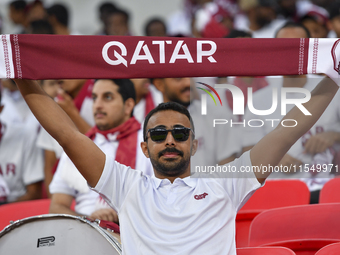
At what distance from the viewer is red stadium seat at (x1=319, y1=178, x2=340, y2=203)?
3.13 meters

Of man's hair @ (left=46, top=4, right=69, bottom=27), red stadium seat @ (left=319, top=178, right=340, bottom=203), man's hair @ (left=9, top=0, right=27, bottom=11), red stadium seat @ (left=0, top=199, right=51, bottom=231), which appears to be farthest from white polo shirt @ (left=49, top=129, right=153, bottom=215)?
man's hair @ (left=9, top=0, right=27, bottom=11)

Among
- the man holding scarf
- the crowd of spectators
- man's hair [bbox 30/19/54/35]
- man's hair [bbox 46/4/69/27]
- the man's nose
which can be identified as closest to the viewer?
the man's nose

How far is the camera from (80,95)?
Result: 15.6ft

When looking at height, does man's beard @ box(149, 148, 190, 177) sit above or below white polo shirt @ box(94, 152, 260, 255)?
above

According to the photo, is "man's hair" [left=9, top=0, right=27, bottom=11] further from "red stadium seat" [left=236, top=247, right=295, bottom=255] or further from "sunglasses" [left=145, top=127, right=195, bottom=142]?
"red stadium seat" [left=236, top=247, right=295, bottom=255]

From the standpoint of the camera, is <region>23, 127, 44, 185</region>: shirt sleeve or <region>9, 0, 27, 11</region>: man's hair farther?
<region>9, 0, 27, 11</region>: man's hair

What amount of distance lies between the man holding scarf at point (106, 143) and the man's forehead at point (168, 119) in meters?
0.83

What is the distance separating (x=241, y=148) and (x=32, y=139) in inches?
96.8

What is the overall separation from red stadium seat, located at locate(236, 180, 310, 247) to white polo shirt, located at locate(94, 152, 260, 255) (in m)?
0.70

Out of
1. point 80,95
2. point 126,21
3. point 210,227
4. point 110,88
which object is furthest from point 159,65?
point 126,21

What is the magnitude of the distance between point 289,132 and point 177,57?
0.72m

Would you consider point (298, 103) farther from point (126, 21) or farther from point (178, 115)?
point (126, 21)

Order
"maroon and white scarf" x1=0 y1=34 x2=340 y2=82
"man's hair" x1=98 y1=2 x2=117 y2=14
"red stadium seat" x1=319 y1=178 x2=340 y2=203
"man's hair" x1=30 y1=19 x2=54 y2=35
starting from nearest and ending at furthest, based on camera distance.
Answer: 1. "maroon and white scarf" x1=0 y1=34 x2=340 y2=82
2. "red stadium seat" x1=319 y1=178 x2=340 y2=203
3. "man's hair" x1=30 y1=19 x2=54 y2=35
4. "man's hair" x1=98 y1=2 x2=117 y2=14

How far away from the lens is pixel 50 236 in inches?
107
